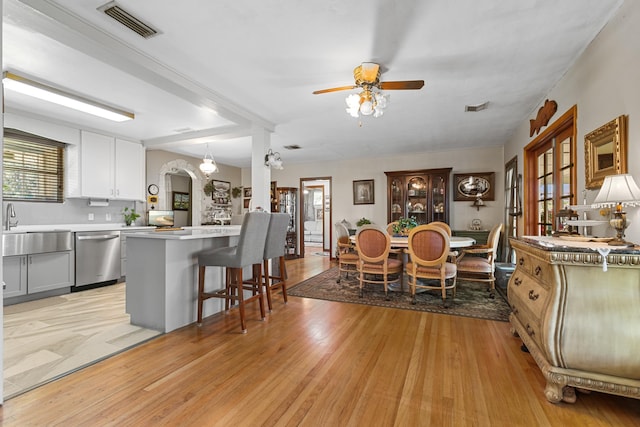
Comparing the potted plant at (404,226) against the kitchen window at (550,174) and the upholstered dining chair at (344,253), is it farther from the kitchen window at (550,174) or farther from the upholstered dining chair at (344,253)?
the kitchen window at (550,174)

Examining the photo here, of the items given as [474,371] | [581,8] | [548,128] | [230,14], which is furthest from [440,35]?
[474,371]

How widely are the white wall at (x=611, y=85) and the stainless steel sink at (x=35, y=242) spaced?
5684 mm

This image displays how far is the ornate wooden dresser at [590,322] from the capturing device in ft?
4.89

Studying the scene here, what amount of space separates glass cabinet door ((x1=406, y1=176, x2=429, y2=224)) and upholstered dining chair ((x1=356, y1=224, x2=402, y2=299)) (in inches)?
103


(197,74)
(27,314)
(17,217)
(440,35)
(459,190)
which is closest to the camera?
(440,35)

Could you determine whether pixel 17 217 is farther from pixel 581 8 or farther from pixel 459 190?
pixel 459 190

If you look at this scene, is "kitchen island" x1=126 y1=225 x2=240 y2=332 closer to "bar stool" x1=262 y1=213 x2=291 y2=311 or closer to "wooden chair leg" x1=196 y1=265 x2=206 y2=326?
"wooden chair leg" x1=196 y1=265 x2=206 y2=326

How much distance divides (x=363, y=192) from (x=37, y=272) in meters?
5.83

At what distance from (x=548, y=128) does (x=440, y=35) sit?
196 centimetres

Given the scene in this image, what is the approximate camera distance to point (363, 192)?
7.01 meters

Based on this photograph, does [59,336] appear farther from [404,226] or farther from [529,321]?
[404,226]

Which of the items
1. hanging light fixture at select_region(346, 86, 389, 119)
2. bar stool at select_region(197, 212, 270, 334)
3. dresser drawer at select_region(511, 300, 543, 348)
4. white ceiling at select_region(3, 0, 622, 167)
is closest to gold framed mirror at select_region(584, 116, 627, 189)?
white ceiling at select_region(3, 0, 622, 167)

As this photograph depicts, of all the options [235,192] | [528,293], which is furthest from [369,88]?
[235,192]

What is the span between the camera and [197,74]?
9.29 feet
